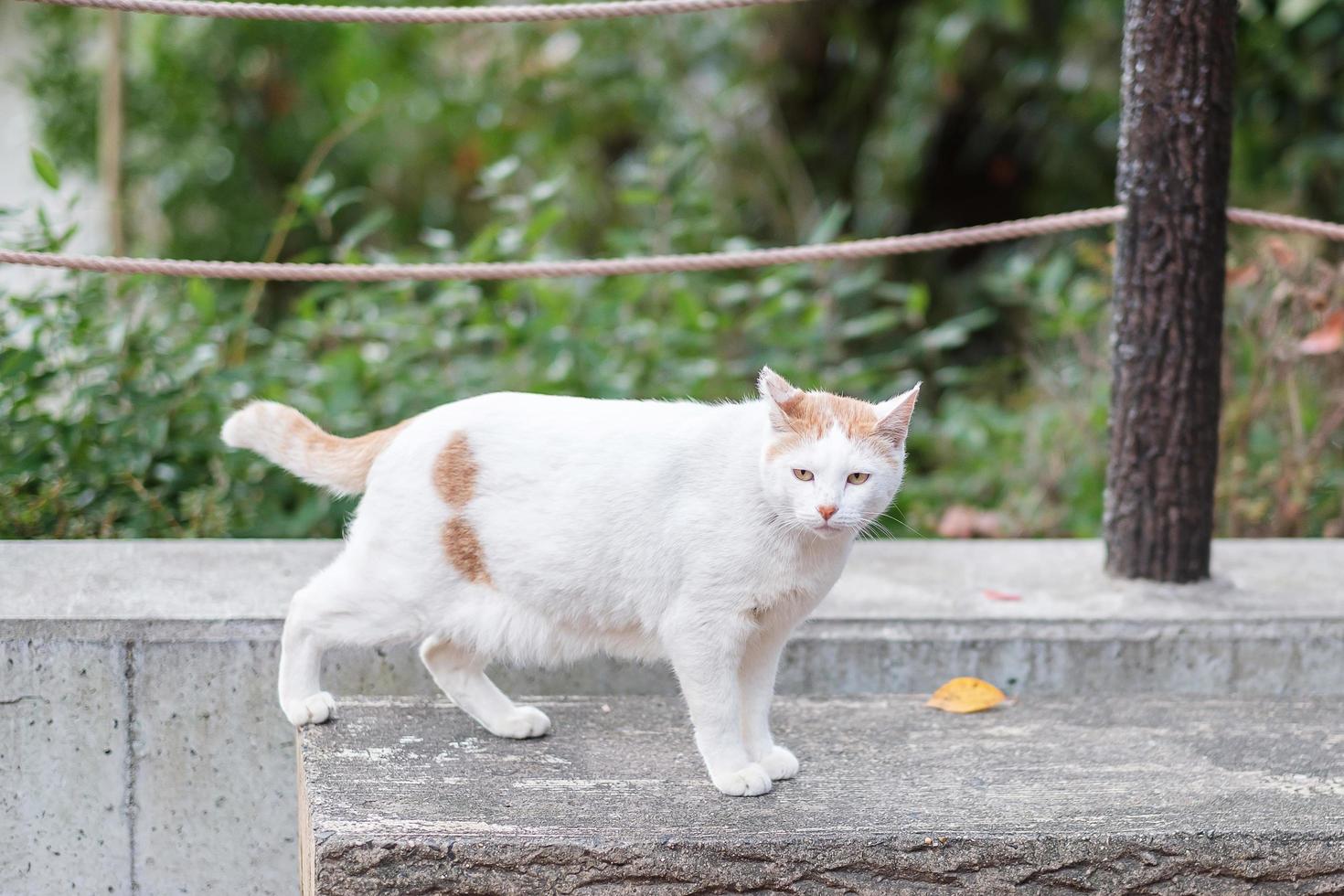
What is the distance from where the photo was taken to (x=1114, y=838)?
1920mm

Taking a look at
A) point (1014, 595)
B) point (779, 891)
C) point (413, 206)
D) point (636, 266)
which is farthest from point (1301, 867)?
point (413, 206)

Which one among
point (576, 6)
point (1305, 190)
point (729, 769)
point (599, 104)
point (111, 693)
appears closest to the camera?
point (729, 769)

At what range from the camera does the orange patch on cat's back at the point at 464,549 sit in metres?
2.13

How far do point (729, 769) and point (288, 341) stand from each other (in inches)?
101

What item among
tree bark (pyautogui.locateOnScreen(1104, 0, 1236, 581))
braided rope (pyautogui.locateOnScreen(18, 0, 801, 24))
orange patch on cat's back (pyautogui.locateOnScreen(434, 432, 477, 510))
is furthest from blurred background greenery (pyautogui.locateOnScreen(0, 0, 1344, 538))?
orange patch on cat's back (pyautogui.locateOnScreen(434, 432, 477, 510))

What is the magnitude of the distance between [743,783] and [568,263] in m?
1.20

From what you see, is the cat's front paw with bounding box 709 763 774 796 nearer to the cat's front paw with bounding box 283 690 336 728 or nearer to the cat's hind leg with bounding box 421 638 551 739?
the cat's hind leg with bounding box 421 638 551 739

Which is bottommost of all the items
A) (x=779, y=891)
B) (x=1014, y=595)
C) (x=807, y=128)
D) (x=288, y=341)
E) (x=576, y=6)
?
(x=779, y=891)

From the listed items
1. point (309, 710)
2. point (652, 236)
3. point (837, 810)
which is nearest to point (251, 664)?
point (309, 710)

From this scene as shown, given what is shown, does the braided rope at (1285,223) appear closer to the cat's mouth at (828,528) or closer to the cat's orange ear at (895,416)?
the cat's orange ear at (895,416)

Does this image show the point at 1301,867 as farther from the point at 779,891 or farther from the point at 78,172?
the point at 78,172

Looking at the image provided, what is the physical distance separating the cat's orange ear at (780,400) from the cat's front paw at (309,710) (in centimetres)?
89

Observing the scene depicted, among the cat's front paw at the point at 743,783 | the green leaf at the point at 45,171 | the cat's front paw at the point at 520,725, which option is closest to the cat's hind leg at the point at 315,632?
the cat's front paw at the point at 520,725

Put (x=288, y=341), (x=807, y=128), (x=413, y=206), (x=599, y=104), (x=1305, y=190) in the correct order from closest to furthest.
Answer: (x=288, y=341)
(x=1305, y=190)
(x=807, y=128)
(x=599, y=104)
(x=413, y=206)
